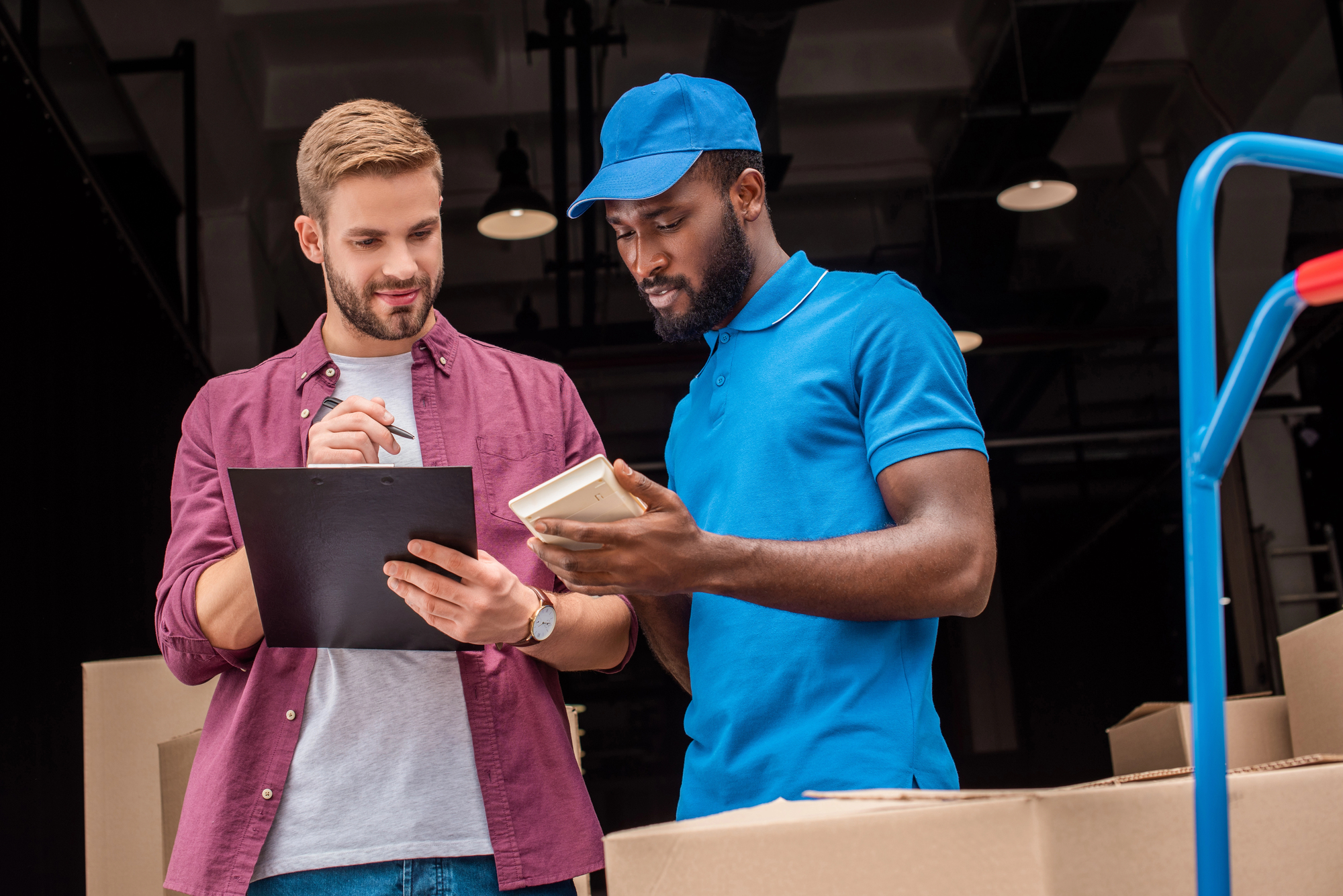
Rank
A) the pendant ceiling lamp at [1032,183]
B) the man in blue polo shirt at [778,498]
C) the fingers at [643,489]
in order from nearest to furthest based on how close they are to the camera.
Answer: the fingers at [643,489] → the man in blue polo shirt at [778,498] → the pendant ceiling lamp at [1032,183]

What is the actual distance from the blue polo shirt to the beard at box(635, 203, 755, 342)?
3.8 inches

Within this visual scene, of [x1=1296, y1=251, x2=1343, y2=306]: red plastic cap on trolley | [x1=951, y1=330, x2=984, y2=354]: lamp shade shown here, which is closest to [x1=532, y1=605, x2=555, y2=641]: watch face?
[x1=1296, y1=251, x2=1343, y2=306]: red plastic cap on trolley

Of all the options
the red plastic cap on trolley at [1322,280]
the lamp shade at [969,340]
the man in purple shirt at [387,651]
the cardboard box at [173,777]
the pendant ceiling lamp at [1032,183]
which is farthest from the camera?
the lamp shade at [969,340]

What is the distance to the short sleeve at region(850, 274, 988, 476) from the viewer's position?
3.60 feet

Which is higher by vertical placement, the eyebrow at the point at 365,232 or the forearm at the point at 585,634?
the eyebrow at the point at 365,232

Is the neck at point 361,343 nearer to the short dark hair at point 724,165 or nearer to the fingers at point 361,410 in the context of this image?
the fingers at point 361,410

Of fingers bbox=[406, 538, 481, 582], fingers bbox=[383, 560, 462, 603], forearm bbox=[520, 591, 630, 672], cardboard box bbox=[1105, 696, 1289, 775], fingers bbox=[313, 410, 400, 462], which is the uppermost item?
fingers bbox=[313, 410, 400, 462]

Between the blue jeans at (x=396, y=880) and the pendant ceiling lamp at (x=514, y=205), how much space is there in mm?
3861

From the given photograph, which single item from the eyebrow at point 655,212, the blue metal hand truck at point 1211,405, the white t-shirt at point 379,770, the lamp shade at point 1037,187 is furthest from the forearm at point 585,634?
the lamp shade at point 1037,187

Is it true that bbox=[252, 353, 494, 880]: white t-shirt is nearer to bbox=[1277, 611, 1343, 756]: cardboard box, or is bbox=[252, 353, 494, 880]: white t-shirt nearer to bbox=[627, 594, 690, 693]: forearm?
bbox=[627, 594, 690, 693]: forearm

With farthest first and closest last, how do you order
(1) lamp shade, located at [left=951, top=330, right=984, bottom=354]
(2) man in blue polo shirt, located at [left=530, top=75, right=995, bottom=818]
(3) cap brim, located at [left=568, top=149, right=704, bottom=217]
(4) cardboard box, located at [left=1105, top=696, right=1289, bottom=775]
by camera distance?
(1) lamp shade, located at [left=951, top=330, right=984, bottom=354] < (4) cardboard box, located at [left=1105, top=696, right=1289, bottom=775] < (3) cap brim, located at [left=568, top=149, right=704, bottom=217] < (2) man in blue polo shirt, located at [left=530, top=75, right=995, bottom=818]

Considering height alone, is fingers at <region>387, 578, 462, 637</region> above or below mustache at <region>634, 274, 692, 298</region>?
below

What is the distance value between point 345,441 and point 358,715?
291 millimetres

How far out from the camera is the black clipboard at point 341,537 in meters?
1.00
